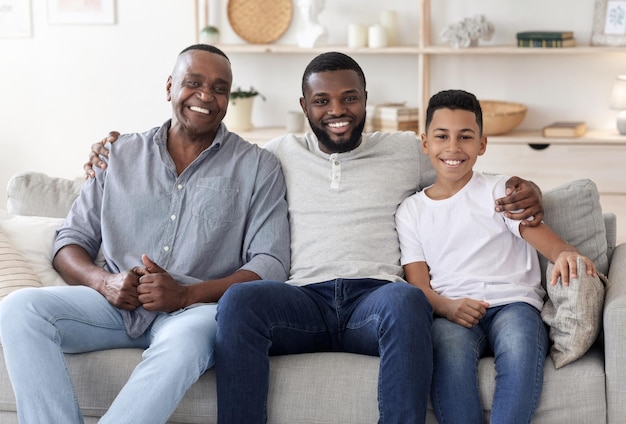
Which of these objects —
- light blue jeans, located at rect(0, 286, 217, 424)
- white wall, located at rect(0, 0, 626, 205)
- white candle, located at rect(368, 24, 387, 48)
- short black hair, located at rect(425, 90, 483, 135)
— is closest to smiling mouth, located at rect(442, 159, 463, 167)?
A: short black hair, located at rect(425, 90, 483, 135)

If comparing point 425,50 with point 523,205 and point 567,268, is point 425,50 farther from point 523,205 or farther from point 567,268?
point 567,268

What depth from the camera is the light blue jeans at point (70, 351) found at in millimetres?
2209

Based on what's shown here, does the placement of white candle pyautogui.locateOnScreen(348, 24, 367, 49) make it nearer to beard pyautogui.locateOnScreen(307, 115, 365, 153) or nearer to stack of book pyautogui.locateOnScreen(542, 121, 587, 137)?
stack of book pyautogui.locateOnScreen(542, 121, 587, 137)

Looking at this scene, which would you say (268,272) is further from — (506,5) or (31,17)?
(31,17)

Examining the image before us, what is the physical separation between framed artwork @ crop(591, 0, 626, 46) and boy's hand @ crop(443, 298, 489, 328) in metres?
2.45

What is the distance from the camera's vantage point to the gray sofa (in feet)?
7.52

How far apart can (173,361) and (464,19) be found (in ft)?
9.44

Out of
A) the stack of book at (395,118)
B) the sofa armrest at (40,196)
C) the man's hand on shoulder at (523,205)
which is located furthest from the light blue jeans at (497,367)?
the stack of book at (395,118)

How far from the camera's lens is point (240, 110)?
15.9ft

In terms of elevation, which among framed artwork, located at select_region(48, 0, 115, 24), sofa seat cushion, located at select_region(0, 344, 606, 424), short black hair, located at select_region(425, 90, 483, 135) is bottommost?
sofa seat cushion, located at select_region(0, 344, 606, 424)

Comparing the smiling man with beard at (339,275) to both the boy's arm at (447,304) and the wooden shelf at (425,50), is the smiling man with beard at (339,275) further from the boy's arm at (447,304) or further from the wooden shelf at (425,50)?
the wooden shelf at (425,50)

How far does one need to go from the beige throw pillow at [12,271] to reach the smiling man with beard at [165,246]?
0.09 m

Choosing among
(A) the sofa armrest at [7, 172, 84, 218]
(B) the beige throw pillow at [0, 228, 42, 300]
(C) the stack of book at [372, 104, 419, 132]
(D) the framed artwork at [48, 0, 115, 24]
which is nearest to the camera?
(B) the beige throw pillow at [0, 228, 42, 300]

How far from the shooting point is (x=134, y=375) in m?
2.26
